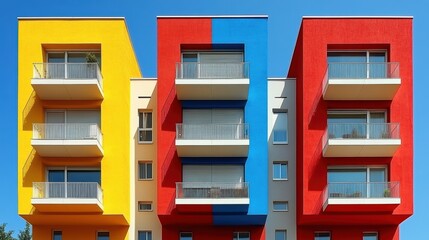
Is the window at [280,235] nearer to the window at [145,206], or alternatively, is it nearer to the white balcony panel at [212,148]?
the white balcony panel at [212,148]

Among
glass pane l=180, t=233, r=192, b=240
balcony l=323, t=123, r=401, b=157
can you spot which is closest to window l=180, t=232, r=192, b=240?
glass pane l=180, t=233, r=192, b=240

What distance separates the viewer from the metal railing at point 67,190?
22.3 m

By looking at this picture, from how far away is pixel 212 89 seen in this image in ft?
76.4

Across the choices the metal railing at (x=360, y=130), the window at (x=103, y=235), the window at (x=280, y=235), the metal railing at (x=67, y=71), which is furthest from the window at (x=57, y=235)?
the metal railing at (x=360, y=130)

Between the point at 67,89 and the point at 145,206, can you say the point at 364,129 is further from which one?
the point at 67,89

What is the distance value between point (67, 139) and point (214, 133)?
731 cm

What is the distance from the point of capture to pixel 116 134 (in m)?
23.4

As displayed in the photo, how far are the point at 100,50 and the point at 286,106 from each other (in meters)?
10.5

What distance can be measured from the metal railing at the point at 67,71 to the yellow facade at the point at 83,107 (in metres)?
0.49

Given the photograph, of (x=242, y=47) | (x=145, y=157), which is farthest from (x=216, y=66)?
(x=145, y=157)

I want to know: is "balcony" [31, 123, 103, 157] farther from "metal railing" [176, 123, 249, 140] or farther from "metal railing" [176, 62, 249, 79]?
"metal railing" [176, 62, 249, 79]

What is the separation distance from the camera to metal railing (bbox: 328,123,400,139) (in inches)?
902

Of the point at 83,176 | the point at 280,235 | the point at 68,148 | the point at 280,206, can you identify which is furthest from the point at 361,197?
the point at 68,148

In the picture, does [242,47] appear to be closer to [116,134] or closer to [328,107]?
[328,107]
